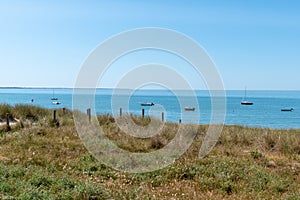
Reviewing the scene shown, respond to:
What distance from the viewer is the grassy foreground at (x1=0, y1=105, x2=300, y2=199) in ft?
19.5

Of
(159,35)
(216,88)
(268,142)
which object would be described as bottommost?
(268,142)

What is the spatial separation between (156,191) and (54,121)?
1305 centimetres

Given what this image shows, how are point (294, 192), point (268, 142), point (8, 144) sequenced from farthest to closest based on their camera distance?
1. point (268, 142)
2. point (8, 144)
3. point (294, 192)

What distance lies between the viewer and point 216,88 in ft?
31.3

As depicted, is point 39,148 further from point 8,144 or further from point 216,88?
point 216,88

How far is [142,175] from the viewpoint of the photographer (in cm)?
764

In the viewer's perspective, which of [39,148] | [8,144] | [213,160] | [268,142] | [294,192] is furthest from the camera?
[268,142]

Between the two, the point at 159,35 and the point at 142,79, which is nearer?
the point at 159,35

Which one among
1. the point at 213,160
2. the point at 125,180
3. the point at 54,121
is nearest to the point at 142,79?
the point at 213,160

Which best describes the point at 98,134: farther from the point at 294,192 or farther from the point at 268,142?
the point at 294,192

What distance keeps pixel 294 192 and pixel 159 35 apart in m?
5.38

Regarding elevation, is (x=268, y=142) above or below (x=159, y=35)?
below

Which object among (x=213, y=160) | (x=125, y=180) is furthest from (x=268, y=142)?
(x=125, y=180)

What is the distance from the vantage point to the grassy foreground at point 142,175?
5957 mm
